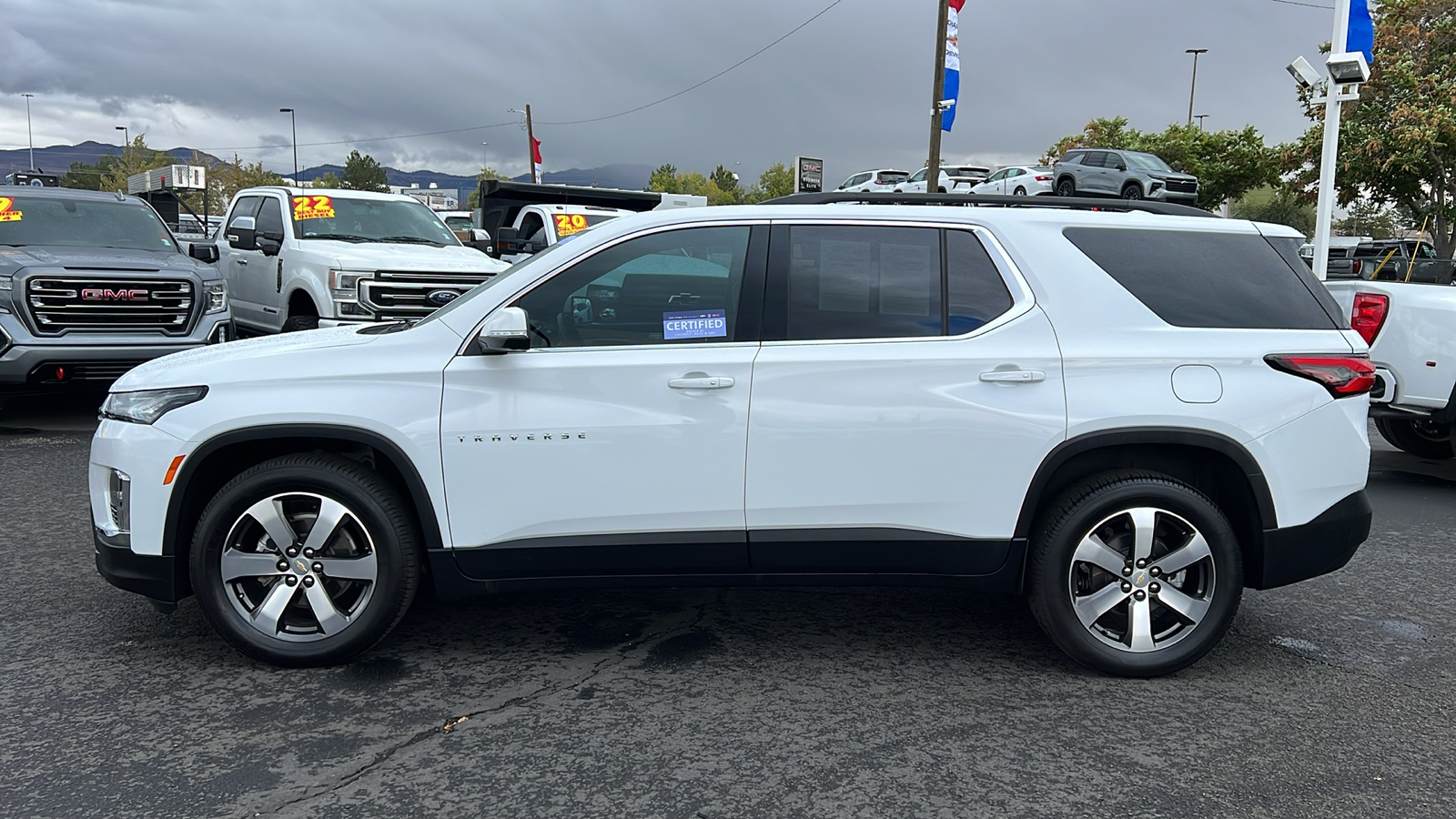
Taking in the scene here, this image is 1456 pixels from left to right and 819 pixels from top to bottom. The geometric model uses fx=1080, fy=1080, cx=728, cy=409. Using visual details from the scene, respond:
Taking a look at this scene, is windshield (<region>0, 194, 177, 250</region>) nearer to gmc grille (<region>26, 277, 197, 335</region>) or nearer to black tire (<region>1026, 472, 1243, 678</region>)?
gmc grille (<region>26, 277, 197, 335</region>)

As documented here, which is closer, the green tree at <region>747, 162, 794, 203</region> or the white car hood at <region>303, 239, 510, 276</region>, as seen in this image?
the white car hood at <region>303, 239, 510, 276</region>

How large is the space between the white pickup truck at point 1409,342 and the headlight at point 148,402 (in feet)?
22.2

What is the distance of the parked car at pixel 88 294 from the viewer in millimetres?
8711

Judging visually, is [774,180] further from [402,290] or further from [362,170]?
[402,290]

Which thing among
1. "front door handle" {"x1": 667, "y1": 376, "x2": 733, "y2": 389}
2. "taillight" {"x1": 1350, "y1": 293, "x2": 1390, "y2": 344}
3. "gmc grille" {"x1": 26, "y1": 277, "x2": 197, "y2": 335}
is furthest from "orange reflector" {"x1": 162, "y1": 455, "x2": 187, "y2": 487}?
"taillight" {"x1": 1350, "y1": 293, "x2": 1390, "y2": 344}

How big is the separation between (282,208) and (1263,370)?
1023cm

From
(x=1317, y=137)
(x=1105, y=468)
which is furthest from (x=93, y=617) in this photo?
(x=1317, y=137)

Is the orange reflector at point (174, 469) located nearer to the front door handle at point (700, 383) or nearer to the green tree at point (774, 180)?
the front door handle at point (700, 383)

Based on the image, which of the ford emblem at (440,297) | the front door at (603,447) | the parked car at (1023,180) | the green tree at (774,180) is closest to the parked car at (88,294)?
the ford emblem at (440,297)

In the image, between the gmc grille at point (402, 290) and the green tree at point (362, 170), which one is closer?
the gmc grille at point (402, 290)

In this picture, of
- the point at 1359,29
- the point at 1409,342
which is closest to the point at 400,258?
the point at 1409,342

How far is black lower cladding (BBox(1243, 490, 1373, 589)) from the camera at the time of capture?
13.2ft

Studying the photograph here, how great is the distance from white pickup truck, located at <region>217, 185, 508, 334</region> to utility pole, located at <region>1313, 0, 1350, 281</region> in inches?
421

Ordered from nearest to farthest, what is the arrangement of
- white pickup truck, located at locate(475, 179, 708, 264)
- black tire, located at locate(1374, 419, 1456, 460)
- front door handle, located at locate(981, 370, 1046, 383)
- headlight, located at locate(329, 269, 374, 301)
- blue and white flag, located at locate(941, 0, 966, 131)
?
front door handle, located at locate(981, 370, 1046, 383) < black tire, located at locate(1374, 419, 1456, 460) < headlight, located at locate(329, 269, 374, 301) < white pickup truck, located at locate(475, 179, 708, 264) < blue and white flag, located at locate(941, 0, 966, 131)
